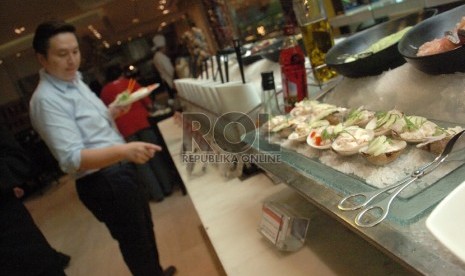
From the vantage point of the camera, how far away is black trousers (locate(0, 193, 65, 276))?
1.63 meters

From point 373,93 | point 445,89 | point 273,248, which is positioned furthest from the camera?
point 273,248

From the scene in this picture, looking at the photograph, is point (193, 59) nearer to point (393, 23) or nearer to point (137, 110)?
point (137, 110)

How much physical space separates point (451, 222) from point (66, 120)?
60.2 inches

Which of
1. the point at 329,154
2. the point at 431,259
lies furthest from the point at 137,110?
the point at 431,259

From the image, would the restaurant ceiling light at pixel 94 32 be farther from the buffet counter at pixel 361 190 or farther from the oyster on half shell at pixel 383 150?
the oyster on half shell at pixel 383 150

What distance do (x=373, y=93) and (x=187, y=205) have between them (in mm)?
3146

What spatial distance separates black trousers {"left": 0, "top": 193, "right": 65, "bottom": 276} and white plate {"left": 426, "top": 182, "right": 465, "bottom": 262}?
5.98ft

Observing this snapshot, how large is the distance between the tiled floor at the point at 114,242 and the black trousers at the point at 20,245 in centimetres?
91

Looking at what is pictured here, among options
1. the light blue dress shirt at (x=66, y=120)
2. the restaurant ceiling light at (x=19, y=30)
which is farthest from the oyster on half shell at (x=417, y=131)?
the restaurant ceiling light at (x=19, y=30)

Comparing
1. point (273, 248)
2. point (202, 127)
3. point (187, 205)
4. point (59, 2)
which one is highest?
point (59, 2)

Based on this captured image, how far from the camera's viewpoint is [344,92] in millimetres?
1018

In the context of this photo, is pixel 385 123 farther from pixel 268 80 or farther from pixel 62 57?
pixel 62 57

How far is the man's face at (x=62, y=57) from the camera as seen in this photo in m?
1.53

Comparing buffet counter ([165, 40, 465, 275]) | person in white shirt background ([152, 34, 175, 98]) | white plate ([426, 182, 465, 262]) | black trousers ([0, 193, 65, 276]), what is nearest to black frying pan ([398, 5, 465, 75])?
buffet counter ([165, 40, 465, 275])
